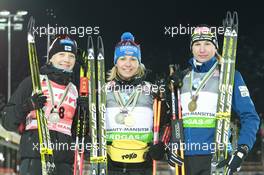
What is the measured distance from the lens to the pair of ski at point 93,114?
418 cm

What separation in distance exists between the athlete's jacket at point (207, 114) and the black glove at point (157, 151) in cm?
20

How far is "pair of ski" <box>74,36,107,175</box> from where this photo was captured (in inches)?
165

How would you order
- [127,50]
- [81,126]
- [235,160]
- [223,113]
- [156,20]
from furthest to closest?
[156,20] → [81,126] → [127,50] → [223,113] → [235,160]

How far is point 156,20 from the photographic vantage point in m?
8.01

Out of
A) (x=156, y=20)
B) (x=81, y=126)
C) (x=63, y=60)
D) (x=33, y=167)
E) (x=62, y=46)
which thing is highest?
(x=156, y=20)

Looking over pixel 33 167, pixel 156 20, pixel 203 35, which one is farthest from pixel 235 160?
pixel 156 20

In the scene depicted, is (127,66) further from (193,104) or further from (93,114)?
(193,104)

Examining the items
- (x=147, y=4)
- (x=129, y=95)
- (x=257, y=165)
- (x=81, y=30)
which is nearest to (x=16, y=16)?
(x=147, y=4)

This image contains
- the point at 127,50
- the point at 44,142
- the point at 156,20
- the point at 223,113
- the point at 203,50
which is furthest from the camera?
the point at 156,20

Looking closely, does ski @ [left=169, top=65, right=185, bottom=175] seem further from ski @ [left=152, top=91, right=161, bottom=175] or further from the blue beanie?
the blue beanie

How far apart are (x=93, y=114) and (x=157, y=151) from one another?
65 cm

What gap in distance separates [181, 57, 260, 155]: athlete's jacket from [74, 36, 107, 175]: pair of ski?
655 mm

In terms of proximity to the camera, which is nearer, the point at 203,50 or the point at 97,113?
the point at 203,50

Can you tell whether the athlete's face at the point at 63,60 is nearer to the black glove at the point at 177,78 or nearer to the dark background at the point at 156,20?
the black glove at the point at 177,78
